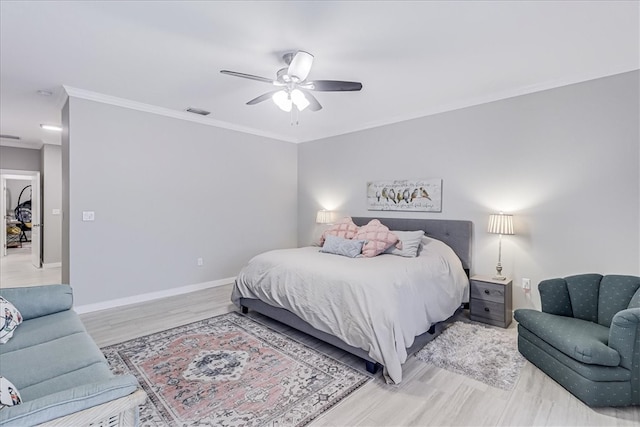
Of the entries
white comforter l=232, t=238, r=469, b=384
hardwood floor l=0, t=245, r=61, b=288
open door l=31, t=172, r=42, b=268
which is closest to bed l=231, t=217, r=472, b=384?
white comforter l=232, t=238, r=469, b=384

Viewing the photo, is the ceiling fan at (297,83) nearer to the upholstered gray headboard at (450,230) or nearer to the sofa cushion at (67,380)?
the sofa cushion at (67,380)

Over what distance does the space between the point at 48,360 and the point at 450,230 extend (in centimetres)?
390

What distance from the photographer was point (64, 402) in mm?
990

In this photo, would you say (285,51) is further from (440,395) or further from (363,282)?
(440,395)

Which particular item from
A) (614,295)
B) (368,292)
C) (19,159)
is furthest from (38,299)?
(19,159)

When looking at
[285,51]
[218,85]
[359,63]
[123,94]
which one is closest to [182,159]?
[123,94]

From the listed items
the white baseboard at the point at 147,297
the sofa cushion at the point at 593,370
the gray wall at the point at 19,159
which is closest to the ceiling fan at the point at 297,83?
the sofa cushion at the point at 593,370

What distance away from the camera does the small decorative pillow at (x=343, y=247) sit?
3.59 meters

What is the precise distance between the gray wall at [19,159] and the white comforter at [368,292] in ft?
20.6

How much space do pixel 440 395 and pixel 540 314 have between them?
1174 mm

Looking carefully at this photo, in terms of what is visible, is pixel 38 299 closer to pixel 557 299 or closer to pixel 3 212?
pixel 557 299

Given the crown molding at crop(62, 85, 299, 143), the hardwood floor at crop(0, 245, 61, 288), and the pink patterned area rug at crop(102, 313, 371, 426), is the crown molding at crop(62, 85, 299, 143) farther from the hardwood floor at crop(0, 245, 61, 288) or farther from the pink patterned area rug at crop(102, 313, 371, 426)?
the hardwood floor at crop(0, 245, 61, 288)

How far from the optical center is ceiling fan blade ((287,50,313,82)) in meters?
2.41

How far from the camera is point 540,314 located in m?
2.55
